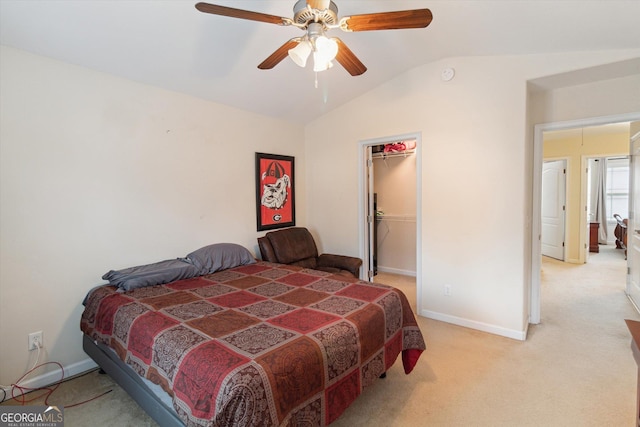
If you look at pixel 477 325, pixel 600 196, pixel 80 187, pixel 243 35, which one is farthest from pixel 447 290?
pixel 600 196

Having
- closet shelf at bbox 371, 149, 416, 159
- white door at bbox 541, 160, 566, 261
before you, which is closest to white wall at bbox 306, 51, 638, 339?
closet shelf at bbox 371, 149, 416, 159

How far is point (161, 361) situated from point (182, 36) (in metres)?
2.17

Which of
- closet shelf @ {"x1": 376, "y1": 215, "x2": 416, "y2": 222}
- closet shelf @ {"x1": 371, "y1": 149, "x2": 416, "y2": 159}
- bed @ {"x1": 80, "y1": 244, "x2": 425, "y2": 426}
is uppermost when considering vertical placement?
closet shelf @ {"x1": 371, "y1": 149, "x2": 416, "y2": 159}

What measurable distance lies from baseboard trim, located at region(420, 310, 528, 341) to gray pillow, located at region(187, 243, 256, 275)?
2098mm

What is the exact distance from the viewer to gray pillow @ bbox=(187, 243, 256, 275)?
2.91 metres

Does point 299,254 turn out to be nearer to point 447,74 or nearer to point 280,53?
point 280,53

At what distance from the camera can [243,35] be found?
Answer: 2.32 m

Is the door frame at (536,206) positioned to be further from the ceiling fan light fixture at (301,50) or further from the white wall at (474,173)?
the ceiling fan light fixture at (301,50)

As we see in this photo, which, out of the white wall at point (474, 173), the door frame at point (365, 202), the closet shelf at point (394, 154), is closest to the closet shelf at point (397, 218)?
the closet shelf at point (394, 154)

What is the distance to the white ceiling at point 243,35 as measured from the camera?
1.90 m

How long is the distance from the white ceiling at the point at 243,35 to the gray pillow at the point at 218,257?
157 centimetres

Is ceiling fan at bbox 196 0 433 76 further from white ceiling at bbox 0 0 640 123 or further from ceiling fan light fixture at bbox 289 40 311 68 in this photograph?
Answer: white ceiling at bbox 0 0 640 123

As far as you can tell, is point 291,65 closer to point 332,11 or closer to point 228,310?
point 332,11

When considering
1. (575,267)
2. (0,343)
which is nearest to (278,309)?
(0,343)
